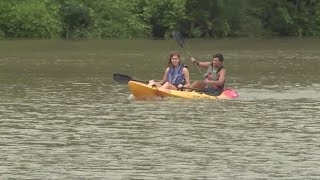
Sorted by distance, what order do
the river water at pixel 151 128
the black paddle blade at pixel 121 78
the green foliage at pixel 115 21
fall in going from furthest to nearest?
the green foliage at pixel 115 21, the black paddle blade at pixel 121 78, the river water at pixel 151 128

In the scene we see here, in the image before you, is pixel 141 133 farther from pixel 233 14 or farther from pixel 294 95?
pixel 233 14

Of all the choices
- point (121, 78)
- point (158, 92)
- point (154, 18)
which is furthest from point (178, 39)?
point (154, 18)

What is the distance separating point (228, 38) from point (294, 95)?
38802mm

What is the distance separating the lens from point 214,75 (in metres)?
22.6

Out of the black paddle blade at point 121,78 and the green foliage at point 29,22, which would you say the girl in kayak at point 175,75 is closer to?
the black paddle blade at point 121,78

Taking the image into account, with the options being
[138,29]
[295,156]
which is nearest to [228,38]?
[138,29]

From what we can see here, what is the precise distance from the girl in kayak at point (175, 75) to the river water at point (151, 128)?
539 millimetres

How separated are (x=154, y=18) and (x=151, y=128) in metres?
45.9

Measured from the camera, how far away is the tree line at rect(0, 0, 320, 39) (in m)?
58.4

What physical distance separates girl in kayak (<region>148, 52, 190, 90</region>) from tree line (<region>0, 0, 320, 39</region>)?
36.0 m

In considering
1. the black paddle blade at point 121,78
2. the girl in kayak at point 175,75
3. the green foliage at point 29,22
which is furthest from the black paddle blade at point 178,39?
the green foliage at point 29,22

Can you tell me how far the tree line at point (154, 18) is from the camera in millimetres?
58438

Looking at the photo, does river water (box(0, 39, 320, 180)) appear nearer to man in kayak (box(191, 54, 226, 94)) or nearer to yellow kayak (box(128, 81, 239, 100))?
yellow kayak (box(128, 81, 239, 100))

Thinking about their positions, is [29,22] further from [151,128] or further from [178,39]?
[151,128]
